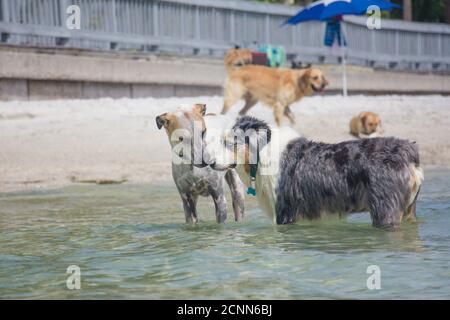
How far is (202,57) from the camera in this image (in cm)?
2269

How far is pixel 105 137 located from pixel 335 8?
7875 millimetres

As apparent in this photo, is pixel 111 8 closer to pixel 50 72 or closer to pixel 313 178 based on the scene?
pixel 50 72

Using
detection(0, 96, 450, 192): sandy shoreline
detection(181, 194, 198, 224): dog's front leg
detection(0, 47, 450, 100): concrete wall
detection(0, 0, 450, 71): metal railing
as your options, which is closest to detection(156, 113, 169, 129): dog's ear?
detection(181, 194, 198, 224): dog's front leg

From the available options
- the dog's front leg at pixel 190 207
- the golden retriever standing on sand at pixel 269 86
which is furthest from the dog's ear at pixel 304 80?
the dog's front leg at pixel 190 207

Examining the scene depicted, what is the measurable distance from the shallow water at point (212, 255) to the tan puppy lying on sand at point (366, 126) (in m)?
6.05

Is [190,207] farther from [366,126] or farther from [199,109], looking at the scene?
[366,126]

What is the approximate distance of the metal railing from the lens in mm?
18453

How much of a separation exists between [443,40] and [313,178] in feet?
86.6

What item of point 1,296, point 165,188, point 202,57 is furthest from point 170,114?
point 202,57

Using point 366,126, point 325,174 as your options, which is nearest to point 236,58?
point 366,126

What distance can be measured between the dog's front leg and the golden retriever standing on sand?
9.18m

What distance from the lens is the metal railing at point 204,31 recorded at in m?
18.5

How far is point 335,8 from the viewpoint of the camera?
2112 cm
